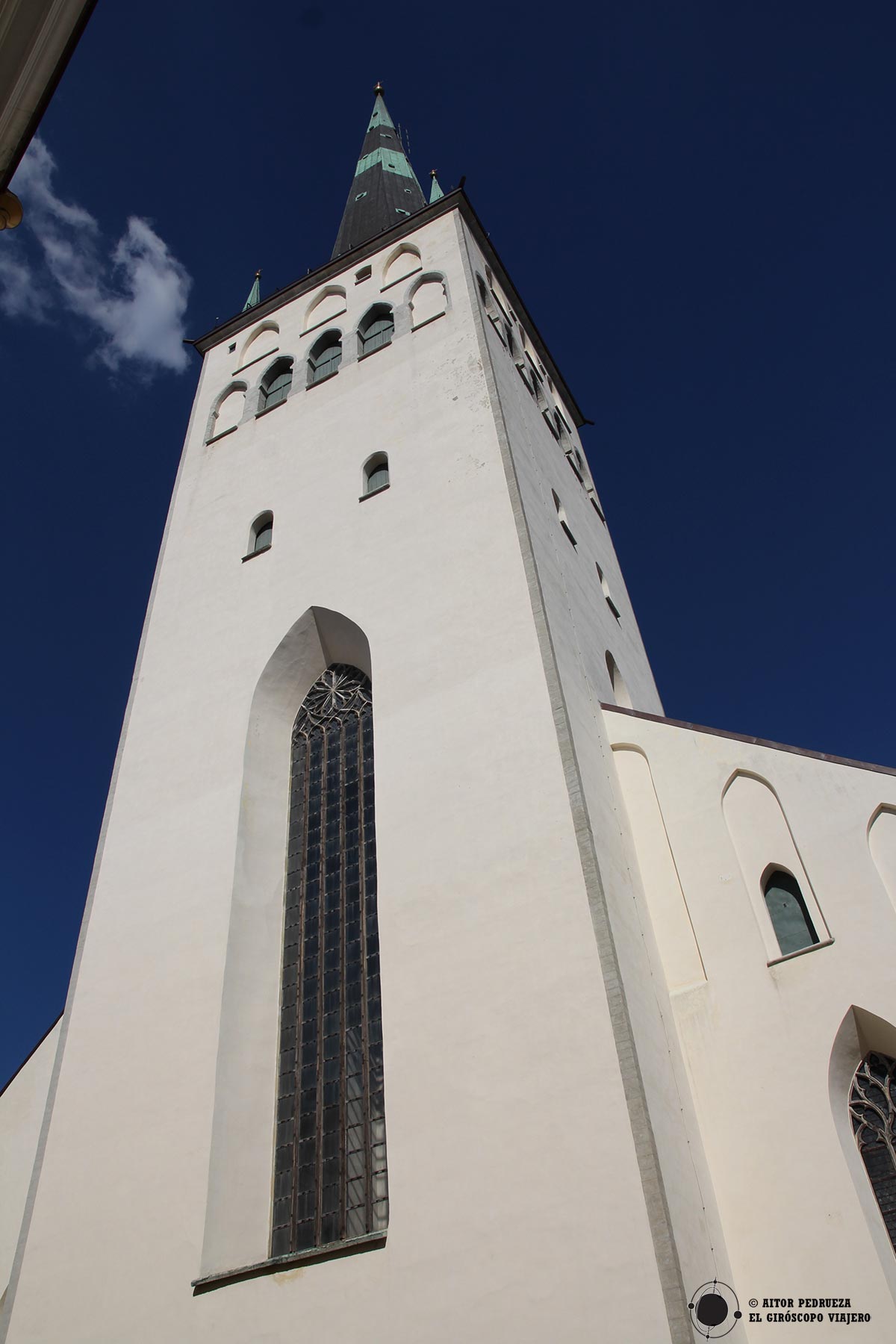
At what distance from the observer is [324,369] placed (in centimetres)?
1689

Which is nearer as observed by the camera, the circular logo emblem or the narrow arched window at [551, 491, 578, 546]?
the circular logo emblem

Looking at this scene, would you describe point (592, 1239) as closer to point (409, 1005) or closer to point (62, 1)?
point (409, 1005)

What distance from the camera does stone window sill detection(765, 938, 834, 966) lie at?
847cm

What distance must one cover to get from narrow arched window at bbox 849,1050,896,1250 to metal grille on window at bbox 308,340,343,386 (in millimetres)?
12689

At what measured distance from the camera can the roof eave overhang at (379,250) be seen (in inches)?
738

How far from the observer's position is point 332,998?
9438 millimetres

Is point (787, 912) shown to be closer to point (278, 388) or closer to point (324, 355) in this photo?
point (324, 355)

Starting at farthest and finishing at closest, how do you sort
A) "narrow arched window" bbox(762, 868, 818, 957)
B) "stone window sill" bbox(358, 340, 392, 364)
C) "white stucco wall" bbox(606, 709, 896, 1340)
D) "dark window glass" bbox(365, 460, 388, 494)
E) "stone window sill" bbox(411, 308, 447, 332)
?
"stone window sill" bbox(358, 340, 392, 364) < "stone window sill" bbox(411, 308, 447, 332) < "dark window glass" bbox(365, 460, 388, 494) < "narrow arched window" bbox(762, 868, 818, 957) < "white stucco wall" bbox(606, 709, 896, 1340)

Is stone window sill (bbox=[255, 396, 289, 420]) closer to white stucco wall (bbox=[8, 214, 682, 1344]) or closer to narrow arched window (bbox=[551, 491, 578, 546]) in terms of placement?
white stucco wall (bbox=[8, 214, 682, 1344])

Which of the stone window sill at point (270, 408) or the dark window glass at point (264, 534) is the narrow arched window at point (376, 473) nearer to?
the dark window glass at point (264, 534)

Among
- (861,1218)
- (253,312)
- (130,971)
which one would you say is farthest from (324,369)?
(861,1218)

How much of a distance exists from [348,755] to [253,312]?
1213 cm

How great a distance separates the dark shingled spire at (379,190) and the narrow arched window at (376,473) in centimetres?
912

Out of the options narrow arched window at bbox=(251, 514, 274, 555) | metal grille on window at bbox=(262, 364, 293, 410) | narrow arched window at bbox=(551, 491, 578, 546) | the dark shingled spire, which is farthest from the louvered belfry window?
the dark shingled spire
